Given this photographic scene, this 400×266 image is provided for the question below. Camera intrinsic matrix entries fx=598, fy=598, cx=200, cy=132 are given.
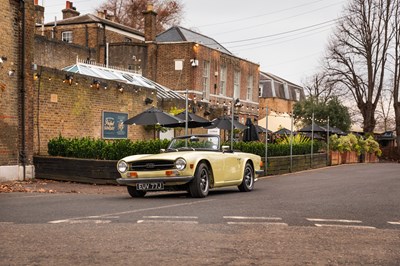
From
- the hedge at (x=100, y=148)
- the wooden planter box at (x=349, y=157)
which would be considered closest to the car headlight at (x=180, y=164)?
the hedge at (x=100, y=148)

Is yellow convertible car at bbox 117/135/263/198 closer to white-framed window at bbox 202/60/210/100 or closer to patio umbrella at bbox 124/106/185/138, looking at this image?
patio umbrella at bbox 124/106/185/138

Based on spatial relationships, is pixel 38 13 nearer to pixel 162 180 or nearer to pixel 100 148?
pixel 100 148

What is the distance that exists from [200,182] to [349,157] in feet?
98.1

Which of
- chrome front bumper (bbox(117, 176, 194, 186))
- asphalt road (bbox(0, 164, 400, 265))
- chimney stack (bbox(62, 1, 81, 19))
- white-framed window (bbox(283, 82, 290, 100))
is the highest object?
chimney stack (bbox(62, 1, 81, 19))

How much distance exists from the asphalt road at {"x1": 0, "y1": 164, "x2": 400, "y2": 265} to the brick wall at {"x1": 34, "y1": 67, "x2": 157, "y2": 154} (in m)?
7.49

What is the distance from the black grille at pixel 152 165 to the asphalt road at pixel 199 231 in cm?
77

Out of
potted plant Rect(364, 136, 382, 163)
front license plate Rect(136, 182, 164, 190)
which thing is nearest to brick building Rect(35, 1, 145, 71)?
potted plant Rect(364, 136, 382, 163)

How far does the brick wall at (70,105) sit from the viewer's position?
1972 cm

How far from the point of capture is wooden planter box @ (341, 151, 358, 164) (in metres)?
40.2

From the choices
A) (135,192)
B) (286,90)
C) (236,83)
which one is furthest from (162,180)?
(286,90)

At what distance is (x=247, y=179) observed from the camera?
15.6 metres

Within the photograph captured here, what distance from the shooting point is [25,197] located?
13516 millimetres

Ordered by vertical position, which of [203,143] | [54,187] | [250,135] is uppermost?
[250,135]

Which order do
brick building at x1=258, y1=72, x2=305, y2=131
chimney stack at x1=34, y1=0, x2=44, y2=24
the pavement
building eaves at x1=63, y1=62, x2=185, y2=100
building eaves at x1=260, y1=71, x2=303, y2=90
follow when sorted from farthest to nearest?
building eaves at x1=260, y1=71, x2=303, y2=90 → brick building at x1=258, y1=72, x2=305, y2=131 → chimney stack at x1=34, y1=0, x2=44, y2=24 → building eaves at x1=63, y1=62, x2=185, y2=100 → the pavement
